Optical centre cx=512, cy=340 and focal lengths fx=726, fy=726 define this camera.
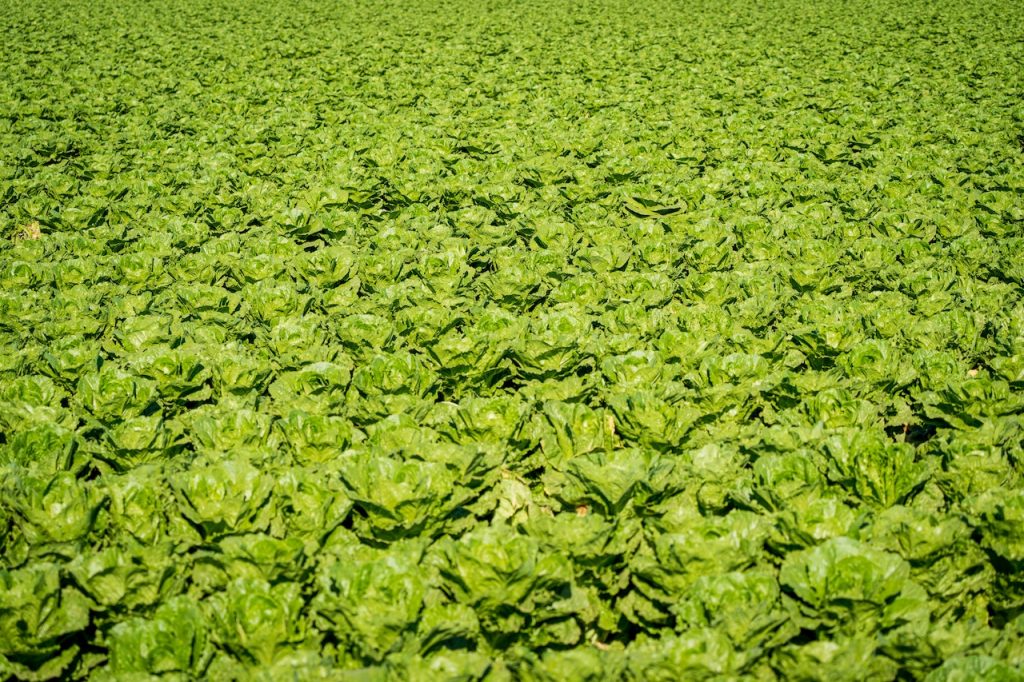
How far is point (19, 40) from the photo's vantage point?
23641 mm

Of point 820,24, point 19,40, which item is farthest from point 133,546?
point 820,24

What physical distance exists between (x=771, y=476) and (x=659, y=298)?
287 centimetres

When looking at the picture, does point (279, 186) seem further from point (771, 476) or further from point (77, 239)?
point (771, 476)

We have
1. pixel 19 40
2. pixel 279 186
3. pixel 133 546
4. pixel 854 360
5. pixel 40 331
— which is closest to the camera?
pixel 133 546

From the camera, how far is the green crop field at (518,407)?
3.50 m

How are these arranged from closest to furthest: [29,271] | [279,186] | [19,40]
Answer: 1. [29,271]
2. [279,186]
3. [19,40]

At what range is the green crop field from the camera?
350cm

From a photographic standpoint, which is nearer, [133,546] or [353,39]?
[133,546]

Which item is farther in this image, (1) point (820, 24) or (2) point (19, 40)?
(1) point (820, 24)

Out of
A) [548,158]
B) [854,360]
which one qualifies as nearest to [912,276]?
[854,360]

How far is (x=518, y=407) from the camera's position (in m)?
4.98

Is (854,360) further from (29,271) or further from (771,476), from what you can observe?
(29,271)

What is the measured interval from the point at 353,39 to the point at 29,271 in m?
19.3

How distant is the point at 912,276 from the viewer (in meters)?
6.94
